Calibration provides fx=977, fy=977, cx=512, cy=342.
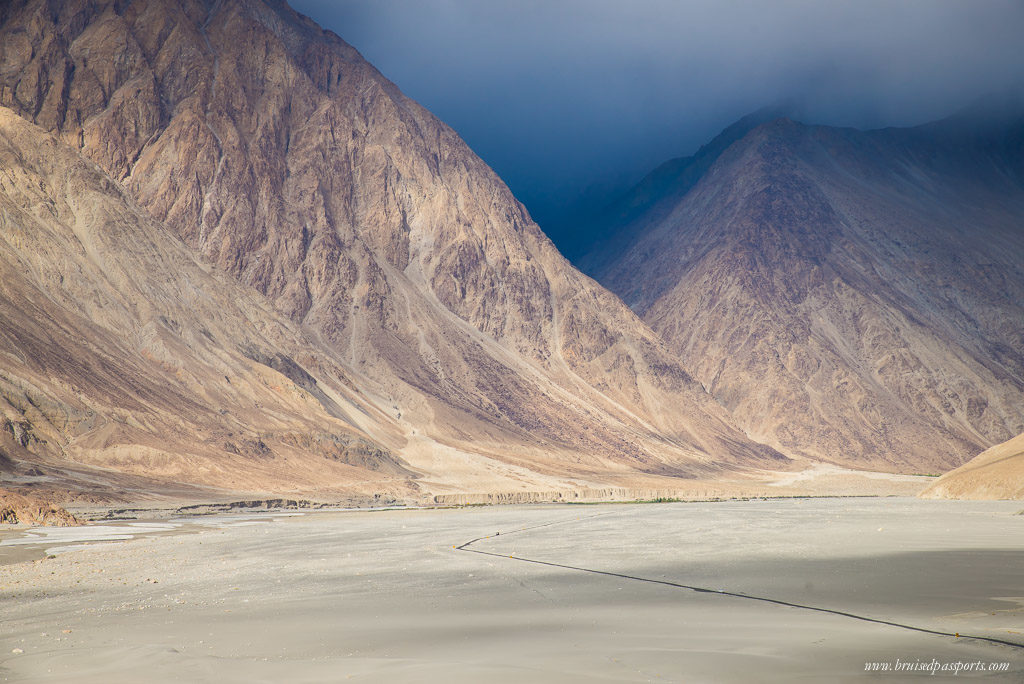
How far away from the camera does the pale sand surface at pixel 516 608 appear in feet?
36.0

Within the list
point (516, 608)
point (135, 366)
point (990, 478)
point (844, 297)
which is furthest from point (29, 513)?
point (844, 297)

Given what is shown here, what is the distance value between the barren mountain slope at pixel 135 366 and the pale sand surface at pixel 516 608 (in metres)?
43.2

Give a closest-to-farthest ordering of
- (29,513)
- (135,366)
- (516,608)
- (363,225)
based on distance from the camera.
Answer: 1. (516,608)
2. (29,513)
3. (135,366)
4. (363,225)

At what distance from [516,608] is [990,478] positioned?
142ft

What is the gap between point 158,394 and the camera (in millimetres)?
83438

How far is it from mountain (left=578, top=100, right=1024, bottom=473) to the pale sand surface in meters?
122

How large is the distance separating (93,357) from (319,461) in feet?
68.0

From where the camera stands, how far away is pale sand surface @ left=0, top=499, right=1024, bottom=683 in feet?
36.0

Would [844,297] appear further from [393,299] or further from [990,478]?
[990,478]

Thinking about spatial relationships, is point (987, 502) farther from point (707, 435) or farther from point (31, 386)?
point (707, 435)

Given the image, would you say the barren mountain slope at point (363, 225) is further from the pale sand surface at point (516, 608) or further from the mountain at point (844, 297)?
the pale sand surface at point (516, 608)

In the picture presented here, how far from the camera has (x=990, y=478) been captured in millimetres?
51312

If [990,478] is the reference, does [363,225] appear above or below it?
above

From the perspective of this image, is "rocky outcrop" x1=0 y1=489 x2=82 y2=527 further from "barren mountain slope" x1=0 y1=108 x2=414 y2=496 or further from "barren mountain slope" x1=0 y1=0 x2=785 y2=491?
"barren mountain slope" x1=0 y1=0 x2=785 y2=491
